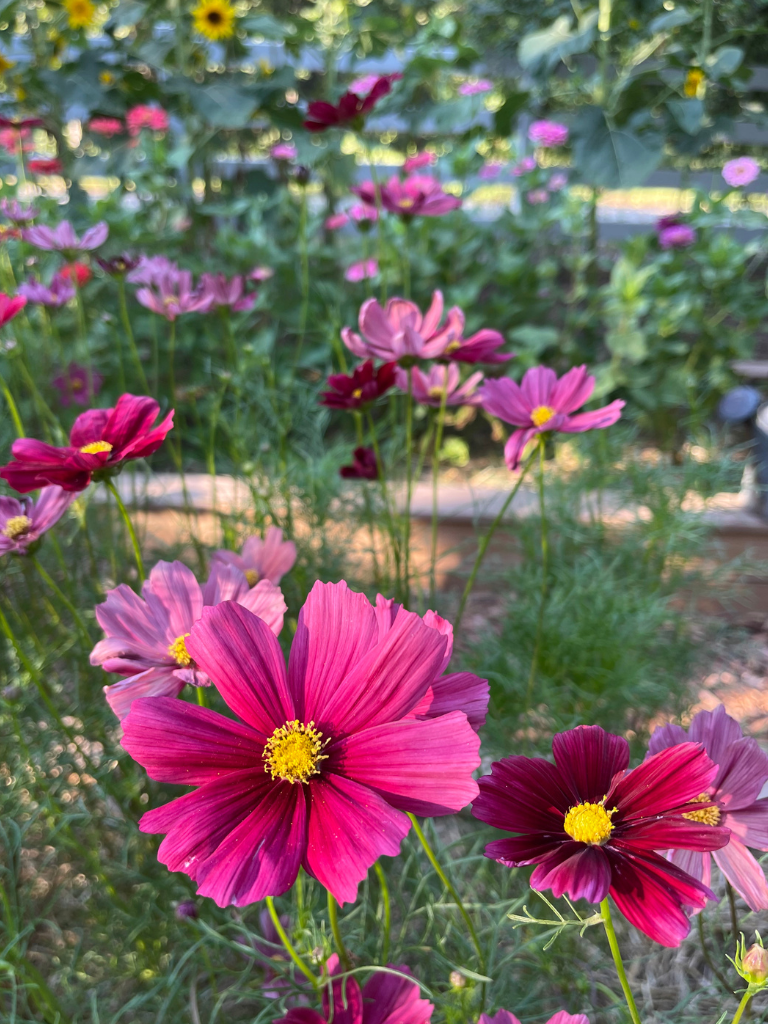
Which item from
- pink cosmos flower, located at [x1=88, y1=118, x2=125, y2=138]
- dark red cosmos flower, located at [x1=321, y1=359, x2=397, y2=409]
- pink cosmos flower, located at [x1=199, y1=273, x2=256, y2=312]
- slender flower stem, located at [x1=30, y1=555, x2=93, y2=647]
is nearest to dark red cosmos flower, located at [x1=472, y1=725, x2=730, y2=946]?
slender flower stem, located at [x1=30, y1=555, x2=93, y2=647]

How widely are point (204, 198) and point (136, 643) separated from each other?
2.33m

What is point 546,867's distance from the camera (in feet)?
1.14

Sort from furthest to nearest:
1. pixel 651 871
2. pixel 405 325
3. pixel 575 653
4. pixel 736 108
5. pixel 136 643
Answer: pixel 736 108, pixel 575 653, pixel 405 325, pixel 136 643, pixel 651 871

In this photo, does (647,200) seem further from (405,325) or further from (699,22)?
(405,325)

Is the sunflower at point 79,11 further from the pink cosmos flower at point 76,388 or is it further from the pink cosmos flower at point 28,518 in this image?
the pink cosmos flower at point 28,518

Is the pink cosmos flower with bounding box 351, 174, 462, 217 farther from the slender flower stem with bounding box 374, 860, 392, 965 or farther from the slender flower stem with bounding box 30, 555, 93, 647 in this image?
the slender flower stem with bounding box 374, 860, 392, 965

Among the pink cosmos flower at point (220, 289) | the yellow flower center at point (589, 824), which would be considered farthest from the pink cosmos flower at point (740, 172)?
the yellow flower center at point (589, 824)

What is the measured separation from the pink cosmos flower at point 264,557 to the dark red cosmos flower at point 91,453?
0.57 ft

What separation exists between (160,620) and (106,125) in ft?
7.70

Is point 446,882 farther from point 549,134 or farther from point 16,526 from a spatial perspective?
point 549,134

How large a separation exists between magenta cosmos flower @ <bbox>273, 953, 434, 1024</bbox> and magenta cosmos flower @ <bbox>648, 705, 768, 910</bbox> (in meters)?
0.17

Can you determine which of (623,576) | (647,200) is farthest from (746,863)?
(647,200)

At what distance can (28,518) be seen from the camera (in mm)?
591

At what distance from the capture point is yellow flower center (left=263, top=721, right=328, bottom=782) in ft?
1.10
